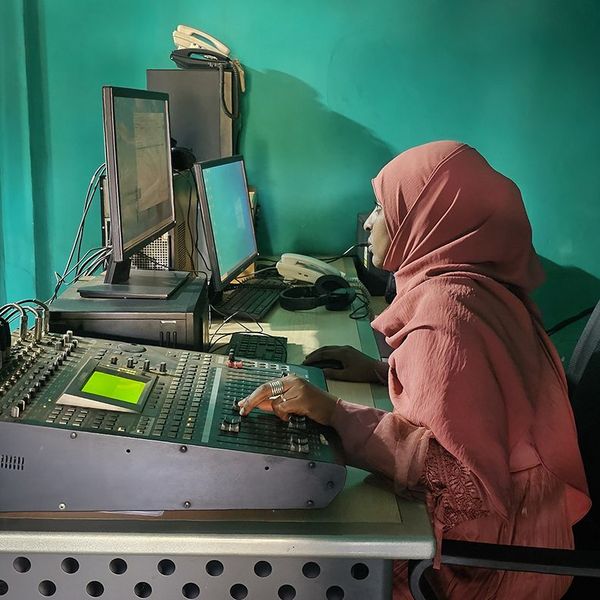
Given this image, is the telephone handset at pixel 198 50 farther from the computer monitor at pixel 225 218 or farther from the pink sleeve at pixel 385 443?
the pink sleeve at pixel 385 443

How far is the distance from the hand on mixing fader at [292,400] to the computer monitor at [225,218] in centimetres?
94

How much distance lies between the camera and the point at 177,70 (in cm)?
271

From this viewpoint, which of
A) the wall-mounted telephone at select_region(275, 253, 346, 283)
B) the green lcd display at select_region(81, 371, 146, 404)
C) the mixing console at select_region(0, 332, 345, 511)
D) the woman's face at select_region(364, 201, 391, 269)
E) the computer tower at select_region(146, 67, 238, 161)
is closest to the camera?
the mixing console at select_region(0, 332, 345, 511)

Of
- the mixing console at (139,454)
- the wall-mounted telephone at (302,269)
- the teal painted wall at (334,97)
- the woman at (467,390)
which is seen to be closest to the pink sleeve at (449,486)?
the woman at (467,390)

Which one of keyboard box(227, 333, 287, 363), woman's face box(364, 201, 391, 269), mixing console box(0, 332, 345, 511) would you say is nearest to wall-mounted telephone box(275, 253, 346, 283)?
keyboard box(227, 333, 287, 363)

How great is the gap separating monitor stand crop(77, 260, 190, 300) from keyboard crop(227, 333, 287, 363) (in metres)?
0.20

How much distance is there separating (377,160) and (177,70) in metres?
0.83

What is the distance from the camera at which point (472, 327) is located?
1211mm

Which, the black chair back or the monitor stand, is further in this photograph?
the monitor stand

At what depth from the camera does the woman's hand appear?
1.70 meters

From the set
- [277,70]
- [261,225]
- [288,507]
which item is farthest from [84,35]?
[288,507]

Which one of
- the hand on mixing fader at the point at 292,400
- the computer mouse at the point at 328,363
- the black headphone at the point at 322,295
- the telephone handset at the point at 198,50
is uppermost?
the telephone handset at the point at 198,50

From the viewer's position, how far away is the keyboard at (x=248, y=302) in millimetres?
2143

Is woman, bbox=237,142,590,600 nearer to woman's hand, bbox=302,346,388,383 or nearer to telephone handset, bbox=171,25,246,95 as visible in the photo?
woman's hand, bbox=302,346,388,383
